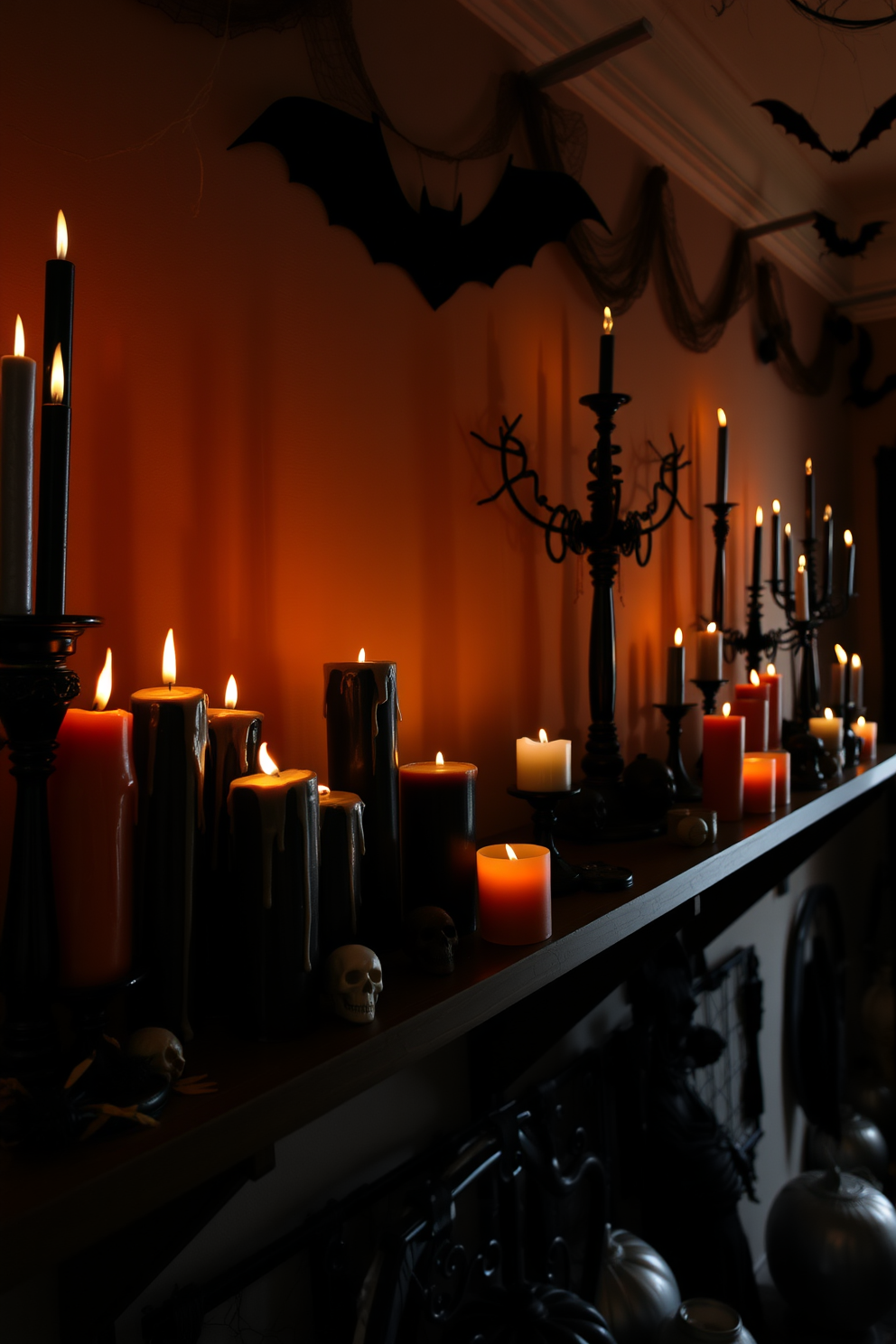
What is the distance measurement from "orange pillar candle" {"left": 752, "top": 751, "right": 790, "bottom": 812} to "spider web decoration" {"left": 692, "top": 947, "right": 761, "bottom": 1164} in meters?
0.56

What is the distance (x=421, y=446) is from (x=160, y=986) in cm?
68

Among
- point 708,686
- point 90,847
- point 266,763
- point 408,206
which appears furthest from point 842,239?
point 90,847

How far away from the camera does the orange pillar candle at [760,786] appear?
129cm

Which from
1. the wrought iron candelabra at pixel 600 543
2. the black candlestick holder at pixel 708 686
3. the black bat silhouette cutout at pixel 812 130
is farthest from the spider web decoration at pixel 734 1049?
the black bat silhouette cutout at pixel 812 130

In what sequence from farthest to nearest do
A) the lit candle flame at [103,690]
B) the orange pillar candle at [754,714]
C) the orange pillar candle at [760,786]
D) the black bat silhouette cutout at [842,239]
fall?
the black bat silhouette cutout at [842,239]
the orange pillar candle at [754,714]
the orange pillar candle at [760,786]
the lit candle flame at [103,690]

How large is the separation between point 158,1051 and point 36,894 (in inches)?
4.7

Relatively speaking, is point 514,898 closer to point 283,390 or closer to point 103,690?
point 103,690

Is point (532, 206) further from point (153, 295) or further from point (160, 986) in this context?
point (160, 986)

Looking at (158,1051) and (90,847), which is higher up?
(90,847)

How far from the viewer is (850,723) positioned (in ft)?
6.29

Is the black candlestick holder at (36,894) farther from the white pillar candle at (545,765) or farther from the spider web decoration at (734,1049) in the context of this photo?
the spider web decoration at (734,1049)

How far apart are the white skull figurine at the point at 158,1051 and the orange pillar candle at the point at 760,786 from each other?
0.95 m

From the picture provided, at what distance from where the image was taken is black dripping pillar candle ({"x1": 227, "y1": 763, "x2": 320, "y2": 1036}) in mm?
597

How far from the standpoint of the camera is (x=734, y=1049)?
1.94 meters
